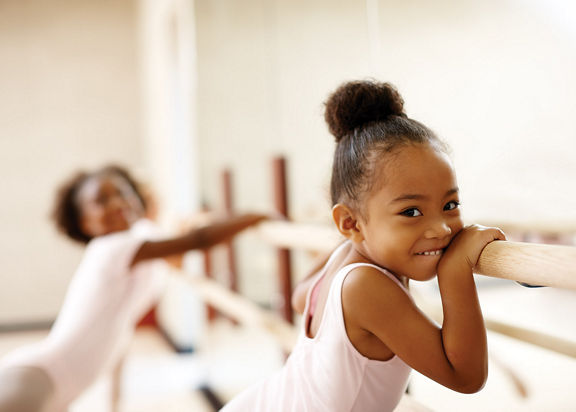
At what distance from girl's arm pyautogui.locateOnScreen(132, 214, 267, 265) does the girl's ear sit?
842mm

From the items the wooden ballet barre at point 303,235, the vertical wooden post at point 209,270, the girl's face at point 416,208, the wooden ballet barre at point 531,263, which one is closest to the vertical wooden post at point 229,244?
Answer: the vertical wooden post at point 209,270

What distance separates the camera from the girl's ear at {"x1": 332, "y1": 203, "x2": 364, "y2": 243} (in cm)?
79

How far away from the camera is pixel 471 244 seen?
664mm

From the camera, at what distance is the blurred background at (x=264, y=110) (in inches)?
54.0

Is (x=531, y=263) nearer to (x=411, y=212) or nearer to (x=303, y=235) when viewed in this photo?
(x=411, y=212)

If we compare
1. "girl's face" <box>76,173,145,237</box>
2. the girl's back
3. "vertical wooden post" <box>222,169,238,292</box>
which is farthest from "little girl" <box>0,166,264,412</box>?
the girl's back

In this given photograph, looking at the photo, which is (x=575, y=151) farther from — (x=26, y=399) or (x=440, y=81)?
(x=26, y=399)

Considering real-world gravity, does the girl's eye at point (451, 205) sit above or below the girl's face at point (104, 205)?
below

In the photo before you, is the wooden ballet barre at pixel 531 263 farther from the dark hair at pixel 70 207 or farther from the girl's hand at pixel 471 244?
the dark hair at pixel 70 207

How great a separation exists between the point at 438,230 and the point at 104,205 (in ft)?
5.14

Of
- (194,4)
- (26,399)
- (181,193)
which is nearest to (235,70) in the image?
(194,4)

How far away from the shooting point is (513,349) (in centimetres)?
134

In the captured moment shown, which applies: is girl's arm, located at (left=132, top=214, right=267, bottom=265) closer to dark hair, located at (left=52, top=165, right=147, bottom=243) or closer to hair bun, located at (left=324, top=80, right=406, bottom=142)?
dark hair, located at (left=52, top=165, right=147, bottom=243)

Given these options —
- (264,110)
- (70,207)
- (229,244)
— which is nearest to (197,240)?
(70,207)
